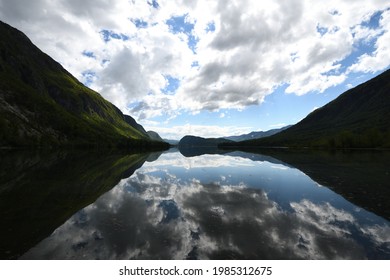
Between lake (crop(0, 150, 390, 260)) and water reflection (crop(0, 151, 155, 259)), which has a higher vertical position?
water reflection (crop(0, 151, 155, 259))

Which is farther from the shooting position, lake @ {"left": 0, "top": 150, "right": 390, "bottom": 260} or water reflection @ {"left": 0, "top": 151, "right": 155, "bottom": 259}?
water reflection @ {"left": 0, "top": 151, "right": 155, "bottom": 259}

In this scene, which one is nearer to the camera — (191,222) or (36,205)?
(191,222)

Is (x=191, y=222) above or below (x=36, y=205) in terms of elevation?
below

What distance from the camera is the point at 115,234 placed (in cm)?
1898

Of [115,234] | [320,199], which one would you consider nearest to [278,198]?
[320,199]

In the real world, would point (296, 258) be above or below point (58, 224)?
below

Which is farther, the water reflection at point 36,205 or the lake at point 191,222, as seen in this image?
the water reflection at point 36,205

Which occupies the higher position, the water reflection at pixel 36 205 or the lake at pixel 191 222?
the water reflection at pixel 36 205

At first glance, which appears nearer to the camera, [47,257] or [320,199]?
[47,257]

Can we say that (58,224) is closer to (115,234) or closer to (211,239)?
(115,234)
